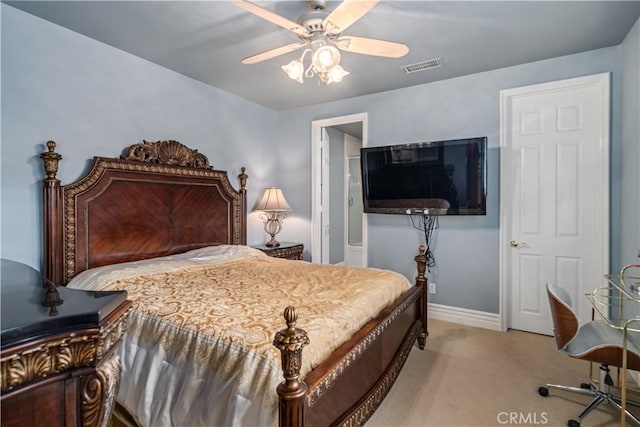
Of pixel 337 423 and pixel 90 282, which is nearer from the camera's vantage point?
pixel 337 423

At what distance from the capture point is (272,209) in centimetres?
410

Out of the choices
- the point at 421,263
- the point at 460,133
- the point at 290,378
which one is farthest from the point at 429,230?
the point at 290,378

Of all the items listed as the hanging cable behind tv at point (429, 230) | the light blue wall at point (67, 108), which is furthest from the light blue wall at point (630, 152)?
the light blue wall at point (67, 108)

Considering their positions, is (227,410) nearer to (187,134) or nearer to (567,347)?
(567,347)

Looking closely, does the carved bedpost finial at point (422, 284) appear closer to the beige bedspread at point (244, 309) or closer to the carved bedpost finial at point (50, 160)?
the beige bedspread at point (244, 309)

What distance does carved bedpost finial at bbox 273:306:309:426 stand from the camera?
43.3 inches

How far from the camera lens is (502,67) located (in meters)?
3.25

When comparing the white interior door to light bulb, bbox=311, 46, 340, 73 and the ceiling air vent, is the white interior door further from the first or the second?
light bulb, bbox=311, 46, 340, 73

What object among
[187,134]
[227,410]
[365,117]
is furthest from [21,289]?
[365,117]

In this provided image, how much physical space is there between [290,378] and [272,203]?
10.4 ft

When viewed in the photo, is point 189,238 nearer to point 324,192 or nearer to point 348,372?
point 324,192

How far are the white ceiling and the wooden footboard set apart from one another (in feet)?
6.95

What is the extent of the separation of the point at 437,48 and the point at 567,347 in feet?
8.28

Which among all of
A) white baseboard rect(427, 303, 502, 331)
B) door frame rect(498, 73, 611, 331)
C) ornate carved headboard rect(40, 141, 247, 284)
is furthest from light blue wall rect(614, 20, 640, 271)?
ornate carved headboard rect(40, 141, 247, 284)
